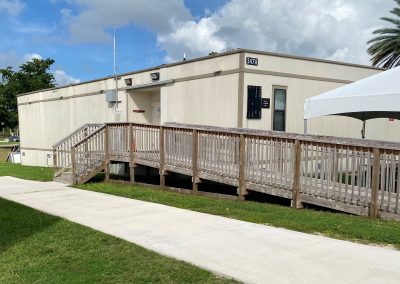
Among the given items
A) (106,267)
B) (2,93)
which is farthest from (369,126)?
(2,93)

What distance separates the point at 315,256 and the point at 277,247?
51cm

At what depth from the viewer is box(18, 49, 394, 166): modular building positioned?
36.6ft

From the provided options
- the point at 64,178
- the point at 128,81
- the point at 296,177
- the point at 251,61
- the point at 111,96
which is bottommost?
A: the point at 64,178

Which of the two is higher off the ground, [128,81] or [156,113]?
[128,81]

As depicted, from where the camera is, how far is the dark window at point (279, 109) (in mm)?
11727

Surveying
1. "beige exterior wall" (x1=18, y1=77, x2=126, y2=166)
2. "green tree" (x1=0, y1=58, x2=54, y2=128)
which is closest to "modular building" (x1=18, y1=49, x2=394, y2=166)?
"beige exterior wall" (x1=18, y1=77, x2=126, y2=166)

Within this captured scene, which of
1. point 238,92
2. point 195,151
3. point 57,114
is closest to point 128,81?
point 238,92

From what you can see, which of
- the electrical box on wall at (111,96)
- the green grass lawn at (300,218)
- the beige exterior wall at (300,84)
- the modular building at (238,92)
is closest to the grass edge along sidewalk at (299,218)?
the green grass lawn at (300,218)

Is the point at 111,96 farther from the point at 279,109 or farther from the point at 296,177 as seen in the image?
the point at 296,177

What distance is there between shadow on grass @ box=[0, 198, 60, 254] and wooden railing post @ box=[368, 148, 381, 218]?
5.04 m

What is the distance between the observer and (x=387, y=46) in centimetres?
2523

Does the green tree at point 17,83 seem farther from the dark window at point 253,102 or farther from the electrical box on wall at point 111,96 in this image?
the dark window at point 253,102

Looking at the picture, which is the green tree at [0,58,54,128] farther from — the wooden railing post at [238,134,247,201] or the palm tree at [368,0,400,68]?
the wooden railing post at [238,134,247,201]

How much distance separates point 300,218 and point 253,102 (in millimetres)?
5094
